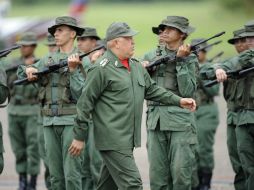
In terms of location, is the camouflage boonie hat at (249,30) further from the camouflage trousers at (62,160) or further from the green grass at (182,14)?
the green grass at (182,14)

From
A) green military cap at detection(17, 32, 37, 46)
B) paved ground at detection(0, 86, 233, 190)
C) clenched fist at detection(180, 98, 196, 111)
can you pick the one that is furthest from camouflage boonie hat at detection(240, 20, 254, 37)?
green military cap at detection(17, 32, 37, 46)

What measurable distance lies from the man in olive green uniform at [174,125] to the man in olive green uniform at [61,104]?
3.14 ft

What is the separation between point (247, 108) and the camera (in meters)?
11.6

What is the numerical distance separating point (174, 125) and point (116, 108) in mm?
1390

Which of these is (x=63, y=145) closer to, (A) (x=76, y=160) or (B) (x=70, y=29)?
(A) (x=76, y=160)

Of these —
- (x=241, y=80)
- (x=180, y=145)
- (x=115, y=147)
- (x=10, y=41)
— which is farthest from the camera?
(x=10, y=41)

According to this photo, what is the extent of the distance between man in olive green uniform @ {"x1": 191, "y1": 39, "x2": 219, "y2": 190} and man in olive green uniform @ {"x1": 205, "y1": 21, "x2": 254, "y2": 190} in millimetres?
2171

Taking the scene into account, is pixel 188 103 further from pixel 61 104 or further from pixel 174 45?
pixel 61 104

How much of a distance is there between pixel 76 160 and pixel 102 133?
1.44 meters

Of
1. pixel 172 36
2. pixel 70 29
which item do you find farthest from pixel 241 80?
pixel 70 29

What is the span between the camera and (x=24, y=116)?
46.2 feet

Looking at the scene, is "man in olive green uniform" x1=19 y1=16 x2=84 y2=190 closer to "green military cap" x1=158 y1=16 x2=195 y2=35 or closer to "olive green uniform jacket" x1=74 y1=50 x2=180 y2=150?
"green military cap" x1=158 y1=16 x2=195 y2=35

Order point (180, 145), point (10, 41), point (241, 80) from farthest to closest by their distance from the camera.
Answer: point (10, 41)
point (241, 80)
point (180, 145)

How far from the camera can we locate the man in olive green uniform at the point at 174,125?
10.9 metres
